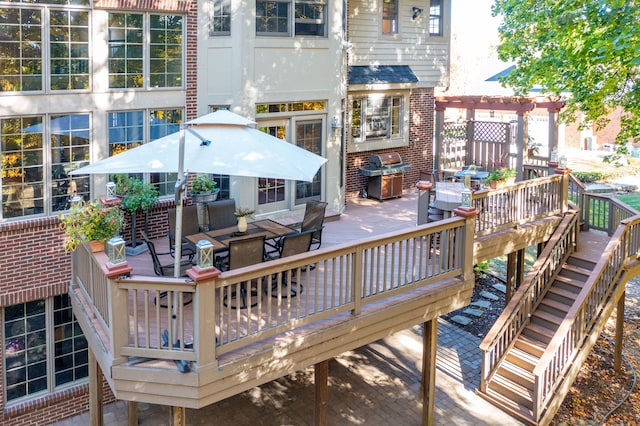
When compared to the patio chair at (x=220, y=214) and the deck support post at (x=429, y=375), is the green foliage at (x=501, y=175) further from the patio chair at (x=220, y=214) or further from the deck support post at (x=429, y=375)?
the patio chair at (x=220, y=214)

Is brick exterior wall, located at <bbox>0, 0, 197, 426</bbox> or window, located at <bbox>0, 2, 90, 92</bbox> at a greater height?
window, located at <bbox>0, 2, 90, 92</bbox>

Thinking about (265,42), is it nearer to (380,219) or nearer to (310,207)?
(310,207)

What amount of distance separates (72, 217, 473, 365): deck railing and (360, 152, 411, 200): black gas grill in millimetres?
5514

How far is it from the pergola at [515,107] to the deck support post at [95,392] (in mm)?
10497

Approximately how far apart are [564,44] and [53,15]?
12401 mm

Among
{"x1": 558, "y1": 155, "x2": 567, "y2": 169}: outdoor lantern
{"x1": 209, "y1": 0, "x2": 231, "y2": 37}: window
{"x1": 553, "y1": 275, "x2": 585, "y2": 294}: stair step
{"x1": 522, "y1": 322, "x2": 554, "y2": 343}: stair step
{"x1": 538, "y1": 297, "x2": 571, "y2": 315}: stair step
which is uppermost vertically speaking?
{"x1": 209, "y1": 0, "x2": 231, "y2": 37}: window

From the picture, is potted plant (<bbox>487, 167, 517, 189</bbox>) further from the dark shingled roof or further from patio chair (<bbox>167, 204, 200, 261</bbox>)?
patio chair (<bbox>167, 204, 200, 261</bbox>)

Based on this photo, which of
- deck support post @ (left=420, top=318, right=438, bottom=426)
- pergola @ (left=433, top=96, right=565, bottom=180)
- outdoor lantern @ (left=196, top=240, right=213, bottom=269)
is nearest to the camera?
outdoor lantern @ (left=196, top=240, right=213, bottom=269)

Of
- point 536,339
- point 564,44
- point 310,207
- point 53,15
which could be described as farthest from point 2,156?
point 564,44

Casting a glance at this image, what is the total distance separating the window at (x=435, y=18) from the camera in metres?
17.0

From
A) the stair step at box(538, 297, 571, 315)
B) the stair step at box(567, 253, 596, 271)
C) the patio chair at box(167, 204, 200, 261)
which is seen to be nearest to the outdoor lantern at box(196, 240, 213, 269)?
the patio chair at box(167, 204, 200, 261)

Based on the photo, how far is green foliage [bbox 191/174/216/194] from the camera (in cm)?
1098

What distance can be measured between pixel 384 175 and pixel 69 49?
8.19m

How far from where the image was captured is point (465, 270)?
31.0ft
